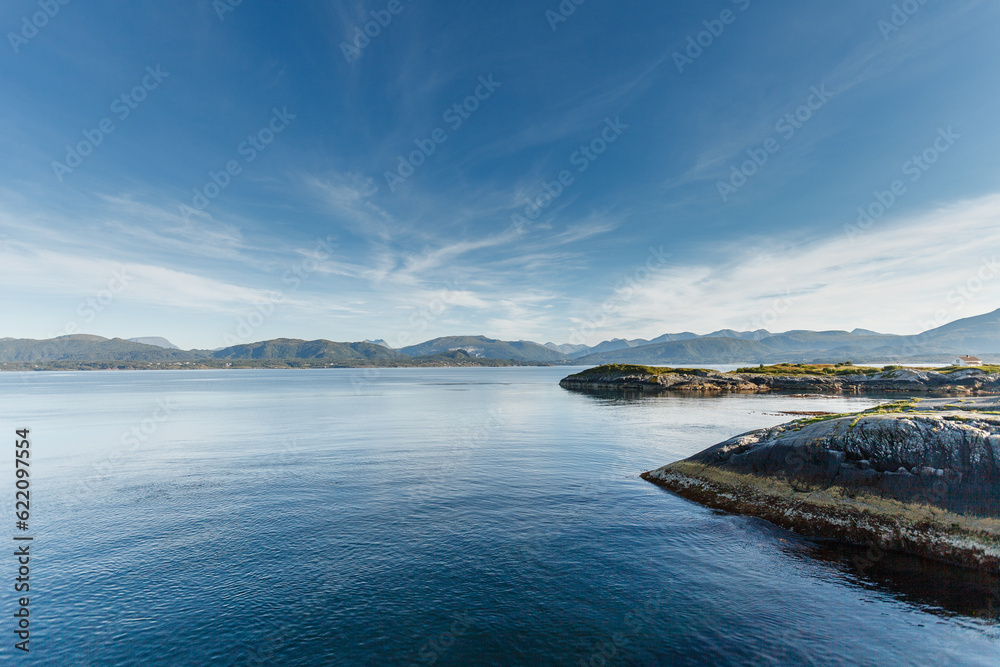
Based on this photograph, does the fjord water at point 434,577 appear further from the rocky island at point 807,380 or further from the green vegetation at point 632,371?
the green vegetation at point 632,371

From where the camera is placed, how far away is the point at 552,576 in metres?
14.8

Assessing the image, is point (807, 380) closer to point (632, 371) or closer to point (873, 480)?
point (632, 371)

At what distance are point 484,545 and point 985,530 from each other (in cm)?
1884

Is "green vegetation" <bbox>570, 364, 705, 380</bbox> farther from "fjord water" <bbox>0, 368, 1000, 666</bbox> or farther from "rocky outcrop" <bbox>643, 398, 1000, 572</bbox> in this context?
"rocky outcrop" <bbox>643, 398, 1000, 572</bbox>

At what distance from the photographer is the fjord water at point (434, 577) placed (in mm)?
11148

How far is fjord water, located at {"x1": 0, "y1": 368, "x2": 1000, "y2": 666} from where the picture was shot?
11.1 m

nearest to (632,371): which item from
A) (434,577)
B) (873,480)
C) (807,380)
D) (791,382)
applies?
(791,382)

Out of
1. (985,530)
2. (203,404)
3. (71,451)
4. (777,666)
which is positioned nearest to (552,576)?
(777,666)

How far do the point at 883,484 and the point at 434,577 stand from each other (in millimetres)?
19638

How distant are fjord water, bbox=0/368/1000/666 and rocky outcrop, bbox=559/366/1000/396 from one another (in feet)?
339

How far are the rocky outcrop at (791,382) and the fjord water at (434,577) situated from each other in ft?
339

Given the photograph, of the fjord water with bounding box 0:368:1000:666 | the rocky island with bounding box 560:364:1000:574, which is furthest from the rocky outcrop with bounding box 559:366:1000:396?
the fjord water with bounding box 0:368:1000:666

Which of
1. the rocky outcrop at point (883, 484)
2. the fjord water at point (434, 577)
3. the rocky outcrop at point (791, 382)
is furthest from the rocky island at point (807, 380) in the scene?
the fjord water at point (434, 577)

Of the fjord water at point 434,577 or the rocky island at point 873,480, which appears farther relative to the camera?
the rocky island at point 873,480
